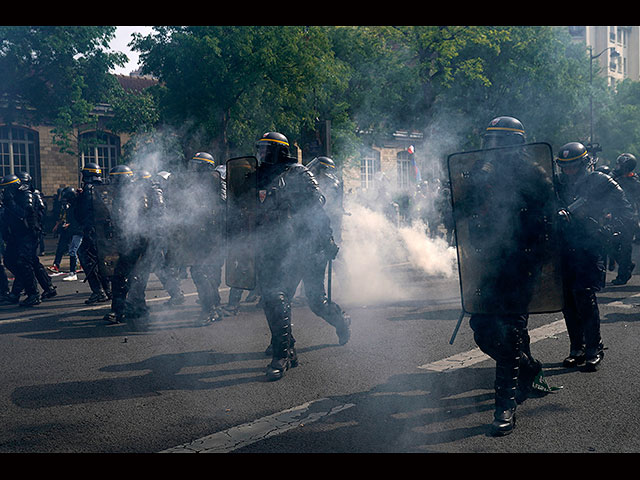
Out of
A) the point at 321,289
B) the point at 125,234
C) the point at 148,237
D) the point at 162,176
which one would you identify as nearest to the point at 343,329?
the point at 321,289

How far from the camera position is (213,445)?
3.45 meters

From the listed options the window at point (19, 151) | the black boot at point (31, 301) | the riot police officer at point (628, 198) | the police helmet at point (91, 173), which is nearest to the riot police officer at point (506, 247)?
the police helmet at point (91, 173)

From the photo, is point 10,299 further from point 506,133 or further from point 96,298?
point 506,133

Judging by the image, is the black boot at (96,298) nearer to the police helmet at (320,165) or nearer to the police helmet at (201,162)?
the police helmet at (201,162)

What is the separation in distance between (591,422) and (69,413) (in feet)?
10.5

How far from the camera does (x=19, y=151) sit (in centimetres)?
2291

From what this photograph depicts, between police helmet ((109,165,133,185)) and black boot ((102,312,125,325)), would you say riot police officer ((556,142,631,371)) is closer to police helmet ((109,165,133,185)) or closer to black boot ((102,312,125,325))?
police helmet ((109,165,133,185))

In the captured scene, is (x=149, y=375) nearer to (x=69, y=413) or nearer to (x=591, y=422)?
(x=69, y=413)

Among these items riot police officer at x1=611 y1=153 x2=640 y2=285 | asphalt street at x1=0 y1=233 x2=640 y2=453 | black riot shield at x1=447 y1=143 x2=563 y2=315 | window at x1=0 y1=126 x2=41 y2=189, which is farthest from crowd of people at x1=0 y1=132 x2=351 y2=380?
window at x1=0 y1=126 x2=41 y2=189

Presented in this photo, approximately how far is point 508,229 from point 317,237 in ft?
6.15

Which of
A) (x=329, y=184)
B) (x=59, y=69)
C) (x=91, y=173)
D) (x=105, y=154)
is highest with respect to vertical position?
(x=59, y=69)

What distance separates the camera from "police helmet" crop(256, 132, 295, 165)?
4.83 m

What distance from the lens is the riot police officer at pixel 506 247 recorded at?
352 cm
